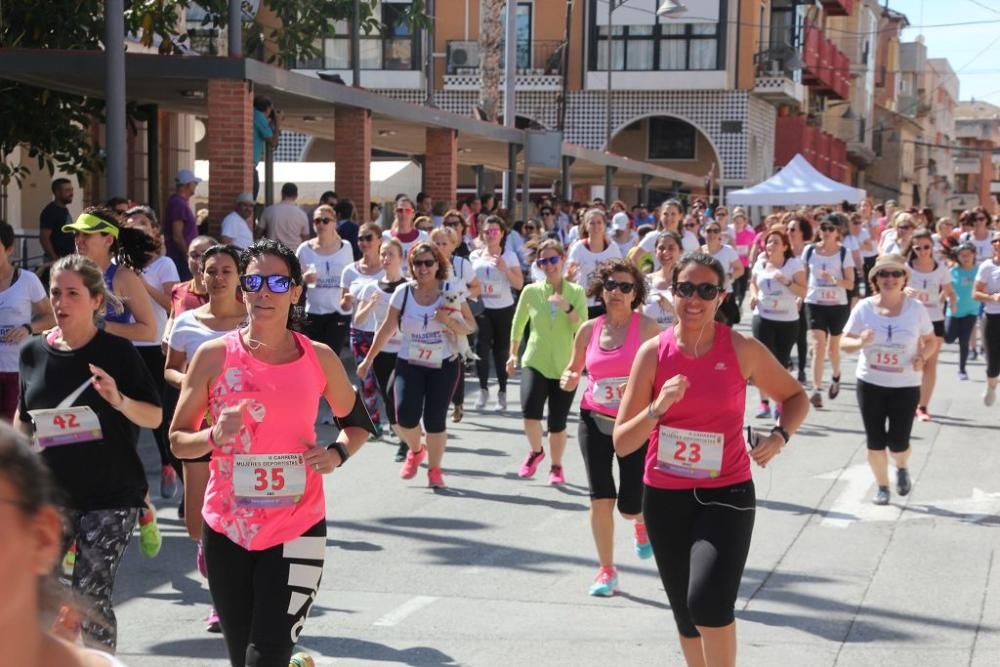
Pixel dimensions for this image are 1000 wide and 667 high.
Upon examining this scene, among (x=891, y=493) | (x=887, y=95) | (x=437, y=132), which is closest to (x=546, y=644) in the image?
(x=891, y=493)

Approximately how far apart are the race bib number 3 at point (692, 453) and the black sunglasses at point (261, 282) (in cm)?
145

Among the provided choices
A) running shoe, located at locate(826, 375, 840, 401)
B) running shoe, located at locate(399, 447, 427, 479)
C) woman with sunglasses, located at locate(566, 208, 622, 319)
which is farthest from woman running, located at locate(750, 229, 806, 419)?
running shoe, located at locate(399, 447, 427, 479)

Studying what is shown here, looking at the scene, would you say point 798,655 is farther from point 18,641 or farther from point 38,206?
point 38,206

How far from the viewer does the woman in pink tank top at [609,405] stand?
7504 millimetres

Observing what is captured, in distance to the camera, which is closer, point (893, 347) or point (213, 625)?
point (213, 625)

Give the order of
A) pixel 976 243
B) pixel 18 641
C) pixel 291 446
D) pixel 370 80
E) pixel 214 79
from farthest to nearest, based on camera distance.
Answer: pixel 370 80
pixel 976 243
pixel 214 79
pixel 291 446
pixel 18 641

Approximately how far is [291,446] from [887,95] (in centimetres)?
8890

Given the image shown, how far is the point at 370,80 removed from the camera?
→ 159ft

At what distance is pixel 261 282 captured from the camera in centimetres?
504

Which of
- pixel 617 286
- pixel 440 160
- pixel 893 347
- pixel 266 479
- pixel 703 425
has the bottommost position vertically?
pixel 893 347

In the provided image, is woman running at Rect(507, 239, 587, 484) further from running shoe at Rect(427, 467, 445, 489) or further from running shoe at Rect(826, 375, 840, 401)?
running shoe at Rect(826, 375, 840, 401)

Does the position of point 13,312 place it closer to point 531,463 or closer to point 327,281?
point 531,463

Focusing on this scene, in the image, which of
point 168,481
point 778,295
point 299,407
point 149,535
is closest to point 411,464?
point 168,481

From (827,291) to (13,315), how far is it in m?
8.95
